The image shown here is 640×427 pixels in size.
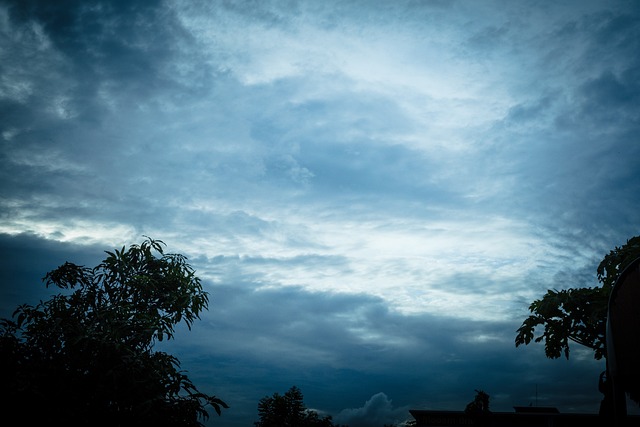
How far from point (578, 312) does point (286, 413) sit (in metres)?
19.9

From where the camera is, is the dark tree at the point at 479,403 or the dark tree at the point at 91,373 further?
the dark tree at the point at 479,403

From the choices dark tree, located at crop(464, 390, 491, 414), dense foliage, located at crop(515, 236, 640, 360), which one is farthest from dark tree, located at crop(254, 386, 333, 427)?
dense foliage, located at crop(515, 236, 640, 360)

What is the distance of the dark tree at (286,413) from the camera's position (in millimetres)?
25438

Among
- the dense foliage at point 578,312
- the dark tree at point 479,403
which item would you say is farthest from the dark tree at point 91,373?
the dark tree at point 479,403

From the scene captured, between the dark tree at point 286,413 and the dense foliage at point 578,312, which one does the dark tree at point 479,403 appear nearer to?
the dark tree at point 286,413

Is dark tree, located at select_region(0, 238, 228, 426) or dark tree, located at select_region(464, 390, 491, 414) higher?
dark tree, located at select_region(0, 238, 228, 426)

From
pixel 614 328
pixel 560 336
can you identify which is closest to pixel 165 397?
pixel 614 328

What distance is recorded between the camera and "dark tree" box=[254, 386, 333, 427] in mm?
25438

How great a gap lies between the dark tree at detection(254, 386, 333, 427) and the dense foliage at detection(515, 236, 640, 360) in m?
18.3

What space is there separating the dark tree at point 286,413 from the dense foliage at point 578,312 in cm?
1825

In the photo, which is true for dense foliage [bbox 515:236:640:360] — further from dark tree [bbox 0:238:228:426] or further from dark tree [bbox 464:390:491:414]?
dark tree [bbox 464:390:491:414]

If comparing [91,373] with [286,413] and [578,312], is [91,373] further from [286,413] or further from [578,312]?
[286,413]

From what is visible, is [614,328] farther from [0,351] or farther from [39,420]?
[0,351]

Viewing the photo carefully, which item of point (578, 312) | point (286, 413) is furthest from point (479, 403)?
point (578, 312)
